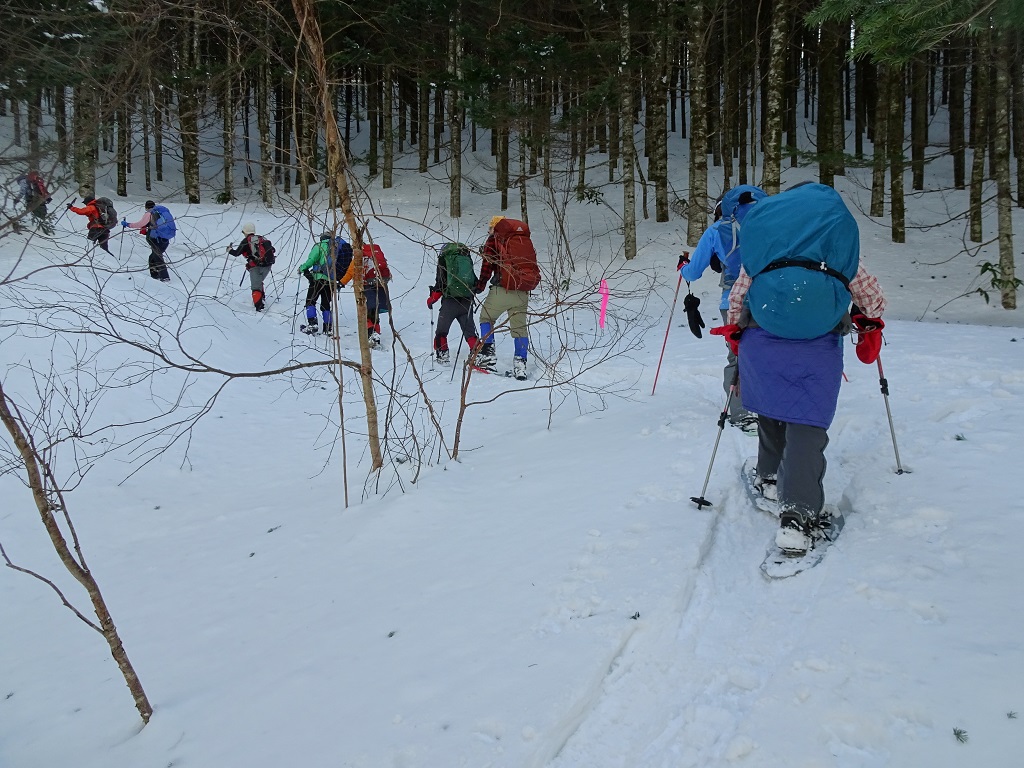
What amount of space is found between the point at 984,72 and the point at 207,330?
16.5m

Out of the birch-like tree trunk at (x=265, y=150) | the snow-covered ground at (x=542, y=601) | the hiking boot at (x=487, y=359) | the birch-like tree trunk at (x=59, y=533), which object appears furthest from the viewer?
the hiking boot at (x=487, y=359)

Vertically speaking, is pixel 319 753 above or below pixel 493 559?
below

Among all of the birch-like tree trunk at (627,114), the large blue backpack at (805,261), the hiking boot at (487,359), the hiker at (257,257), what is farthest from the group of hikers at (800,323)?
the birch-like tree trunk at (627,114)

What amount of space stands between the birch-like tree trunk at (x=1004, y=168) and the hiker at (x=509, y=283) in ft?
25.7

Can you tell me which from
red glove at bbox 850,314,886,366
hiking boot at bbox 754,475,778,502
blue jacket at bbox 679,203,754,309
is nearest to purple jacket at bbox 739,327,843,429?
red glove at bbox 850,314,886,366

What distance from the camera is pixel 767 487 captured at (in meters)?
3.89

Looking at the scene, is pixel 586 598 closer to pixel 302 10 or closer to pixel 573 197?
pixel 302 10

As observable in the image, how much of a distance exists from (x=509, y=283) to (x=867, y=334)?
176 inches

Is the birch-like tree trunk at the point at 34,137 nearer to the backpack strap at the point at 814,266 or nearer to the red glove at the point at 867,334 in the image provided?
the backpack strap at the point at 814,266

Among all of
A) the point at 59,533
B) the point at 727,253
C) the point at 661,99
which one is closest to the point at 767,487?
the point at 727,253

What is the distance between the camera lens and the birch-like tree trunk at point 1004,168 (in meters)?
10.2

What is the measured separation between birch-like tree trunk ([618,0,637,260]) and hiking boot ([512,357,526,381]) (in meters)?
6.35

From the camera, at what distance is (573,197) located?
21.3m

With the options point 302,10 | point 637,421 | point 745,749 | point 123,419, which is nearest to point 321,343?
point 123,419
